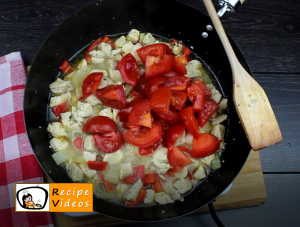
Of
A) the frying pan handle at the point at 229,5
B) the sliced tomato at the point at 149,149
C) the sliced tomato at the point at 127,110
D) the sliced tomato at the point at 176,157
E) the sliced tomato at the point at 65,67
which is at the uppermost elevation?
the frying pan handle at the point at 229,5

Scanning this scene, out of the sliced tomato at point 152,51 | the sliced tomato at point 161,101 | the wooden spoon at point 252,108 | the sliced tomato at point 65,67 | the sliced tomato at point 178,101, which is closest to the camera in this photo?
the wooden spoon at point 252,108

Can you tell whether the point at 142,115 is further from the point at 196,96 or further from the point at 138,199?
the point at 138,199

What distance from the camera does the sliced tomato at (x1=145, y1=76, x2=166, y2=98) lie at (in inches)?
58.8

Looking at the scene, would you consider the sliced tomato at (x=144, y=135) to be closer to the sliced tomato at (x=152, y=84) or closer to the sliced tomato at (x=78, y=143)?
the sliced tomato at (x=152, y=84)

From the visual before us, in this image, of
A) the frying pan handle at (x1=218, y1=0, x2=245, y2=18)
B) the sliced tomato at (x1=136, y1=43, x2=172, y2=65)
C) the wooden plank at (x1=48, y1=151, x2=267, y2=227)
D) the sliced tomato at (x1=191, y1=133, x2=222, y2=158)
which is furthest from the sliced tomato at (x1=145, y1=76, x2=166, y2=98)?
the wooden plank at (x1=48, y1=151, x2=267, y2=227)

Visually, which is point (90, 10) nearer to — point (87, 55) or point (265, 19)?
point (87, 55)

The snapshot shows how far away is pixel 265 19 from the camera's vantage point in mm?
2031

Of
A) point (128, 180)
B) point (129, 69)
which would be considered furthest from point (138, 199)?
point (129, 69)

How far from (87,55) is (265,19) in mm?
1358

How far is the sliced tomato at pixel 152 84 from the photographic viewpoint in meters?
1.49

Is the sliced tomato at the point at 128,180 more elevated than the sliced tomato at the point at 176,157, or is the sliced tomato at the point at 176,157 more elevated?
the sliced tomato at the point at 176,157

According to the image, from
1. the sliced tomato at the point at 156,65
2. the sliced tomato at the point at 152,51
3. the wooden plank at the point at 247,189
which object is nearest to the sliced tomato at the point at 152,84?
the sliced tomato at the point at 156,65

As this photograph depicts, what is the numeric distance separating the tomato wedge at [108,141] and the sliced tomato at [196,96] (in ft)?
1.51

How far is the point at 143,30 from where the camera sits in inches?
74.0
